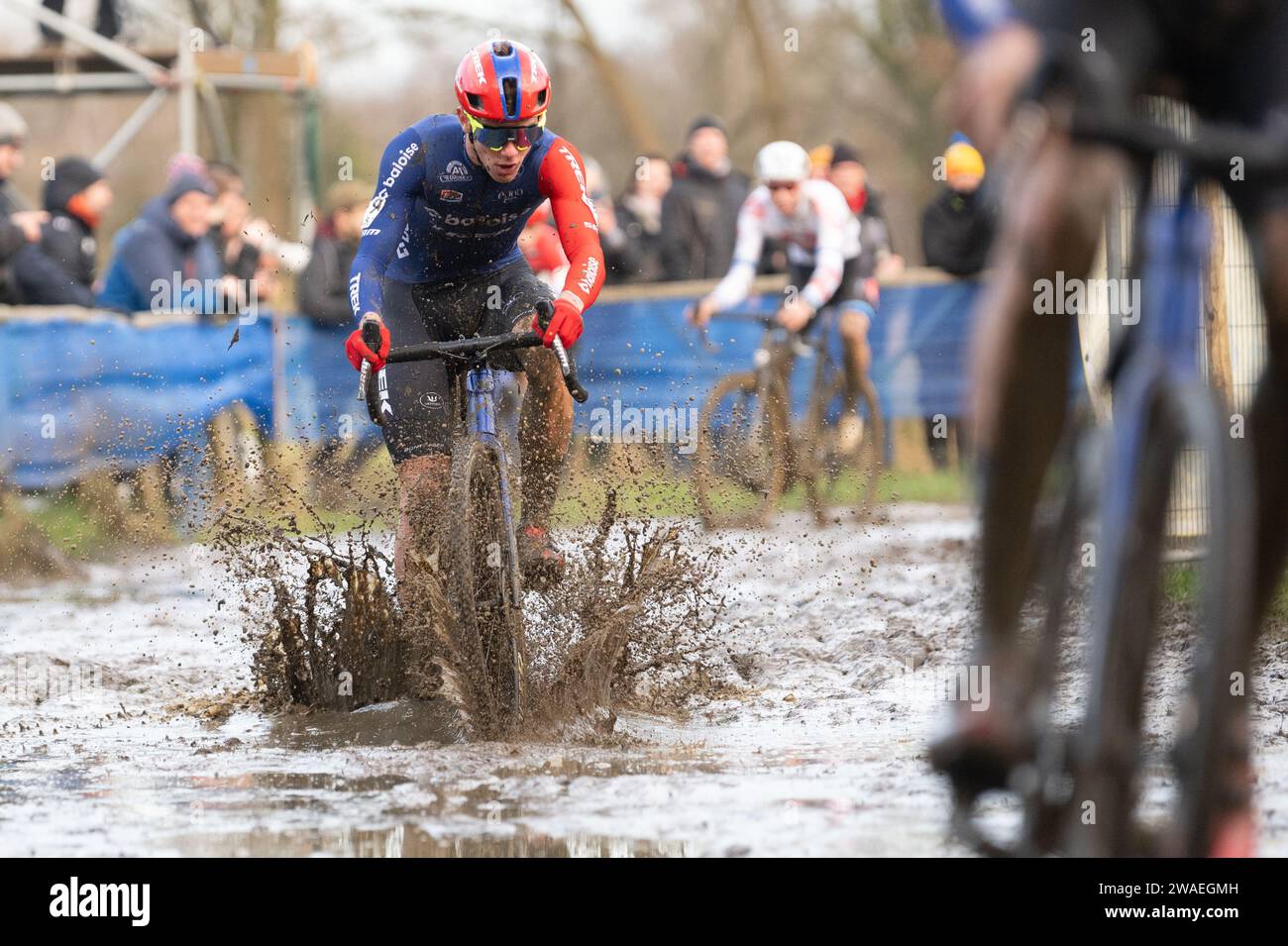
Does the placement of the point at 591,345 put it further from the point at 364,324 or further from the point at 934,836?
the point at 934,836

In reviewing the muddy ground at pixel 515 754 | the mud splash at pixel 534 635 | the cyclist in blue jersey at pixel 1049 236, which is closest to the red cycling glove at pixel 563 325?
the mud splash at pixel 534 635

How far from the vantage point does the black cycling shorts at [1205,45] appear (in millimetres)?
3178

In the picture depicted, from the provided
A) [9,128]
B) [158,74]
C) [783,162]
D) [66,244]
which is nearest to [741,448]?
[783,162]

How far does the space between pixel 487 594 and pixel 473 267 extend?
1.72 meters

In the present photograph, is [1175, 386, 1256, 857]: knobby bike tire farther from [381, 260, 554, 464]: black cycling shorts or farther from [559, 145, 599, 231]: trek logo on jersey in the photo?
[559, 145, 599, 231]: trek logo on jersey

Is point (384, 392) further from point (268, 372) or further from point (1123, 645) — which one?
point (268, 372)

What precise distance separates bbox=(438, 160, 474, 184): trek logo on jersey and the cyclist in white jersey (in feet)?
17.3

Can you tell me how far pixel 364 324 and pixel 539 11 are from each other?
1060 inches

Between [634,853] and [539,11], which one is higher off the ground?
[539,11]

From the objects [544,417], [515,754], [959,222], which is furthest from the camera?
[959,222]

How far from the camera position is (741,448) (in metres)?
12.8

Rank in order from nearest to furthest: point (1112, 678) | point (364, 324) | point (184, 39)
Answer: point (1112, 678) → point (364, 324) → point (184, 39)

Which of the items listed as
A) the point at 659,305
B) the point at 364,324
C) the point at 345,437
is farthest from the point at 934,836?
the point at 659,305
